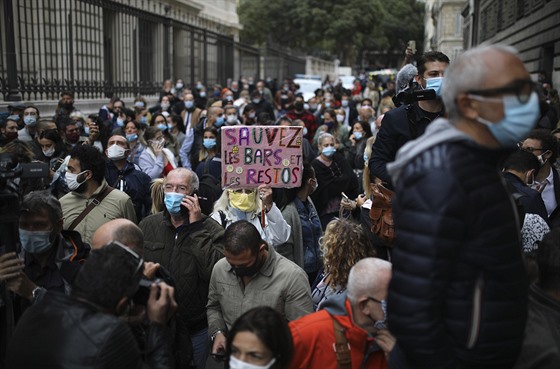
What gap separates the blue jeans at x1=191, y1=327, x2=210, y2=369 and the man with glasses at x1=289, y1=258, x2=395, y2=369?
1.69 meters

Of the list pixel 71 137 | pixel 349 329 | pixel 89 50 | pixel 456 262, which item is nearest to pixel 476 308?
pixel 456 262

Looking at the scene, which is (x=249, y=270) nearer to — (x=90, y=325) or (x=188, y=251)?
(x=188, y=251)

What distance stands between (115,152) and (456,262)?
573 centimetres

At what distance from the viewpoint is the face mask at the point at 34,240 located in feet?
13.7

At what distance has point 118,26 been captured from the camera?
1750cm

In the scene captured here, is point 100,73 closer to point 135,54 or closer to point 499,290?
point 135,54

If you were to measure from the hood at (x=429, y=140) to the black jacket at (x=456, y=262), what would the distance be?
1cm

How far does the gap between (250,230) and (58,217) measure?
1182mm

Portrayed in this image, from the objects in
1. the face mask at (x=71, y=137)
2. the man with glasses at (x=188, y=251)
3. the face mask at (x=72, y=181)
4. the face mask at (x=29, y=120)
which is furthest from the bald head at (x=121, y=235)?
the face mask at (x=29, y=120)

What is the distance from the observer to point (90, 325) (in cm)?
280

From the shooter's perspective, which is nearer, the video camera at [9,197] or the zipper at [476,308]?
the zipper at [476,308]

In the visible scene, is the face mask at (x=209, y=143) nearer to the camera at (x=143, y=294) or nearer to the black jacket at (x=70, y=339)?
the camera at (x=143, y=294)

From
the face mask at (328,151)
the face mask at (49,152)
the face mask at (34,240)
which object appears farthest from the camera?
the face mask at (328,151)

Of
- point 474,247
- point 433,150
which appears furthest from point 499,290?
point 433,150
